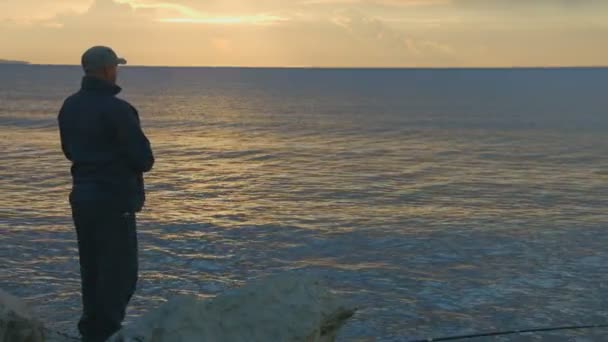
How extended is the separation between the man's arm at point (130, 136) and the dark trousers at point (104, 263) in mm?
384

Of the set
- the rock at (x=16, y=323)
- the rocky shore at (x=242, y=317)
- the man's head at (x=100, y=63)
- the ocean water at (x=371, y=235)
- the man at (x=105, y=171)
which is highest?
the man's head at (x=100, y=63)

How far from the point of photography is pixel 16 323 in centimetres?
491

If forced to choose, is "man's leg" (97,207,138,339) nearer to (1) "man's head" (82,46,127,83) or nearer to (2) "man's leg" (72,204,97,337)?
(2) "man's leg" (72,204,97,337)

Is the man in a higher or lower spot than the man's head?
lower

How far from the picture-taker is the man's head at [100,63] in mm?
4727

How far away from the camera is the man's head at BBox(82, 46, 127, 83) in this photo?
4.73m

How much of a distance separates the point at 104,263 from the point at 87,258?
0.59 ft

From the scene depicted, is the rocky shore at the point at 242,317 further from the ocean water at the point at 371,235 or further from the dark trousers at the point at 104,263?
the ocean water at the point at 371,235


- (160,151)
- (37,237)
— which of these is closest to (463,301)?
(37,237)

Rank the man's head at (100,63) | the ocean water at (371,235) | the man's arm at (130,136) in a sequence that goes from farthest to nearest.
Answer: the ocean water at (371,235) → the man's head at (100,63) → the man's arm at (130,136)

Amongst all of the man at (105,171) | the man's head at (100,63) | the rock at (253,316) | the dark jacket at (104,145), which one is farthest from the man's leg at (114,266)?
the man's head at (100,63)

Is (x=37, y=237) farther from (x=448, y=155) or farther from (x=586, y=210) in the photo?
(x=448, y=155)

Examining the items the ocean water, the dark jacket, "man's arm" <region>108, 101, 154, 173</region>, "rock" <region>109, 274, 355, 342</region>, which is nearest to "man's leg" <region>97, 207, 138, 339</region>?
the dark jacket

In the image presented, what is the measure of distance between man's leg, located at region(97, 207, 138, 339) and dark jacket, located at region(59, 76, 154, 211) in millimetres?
136
